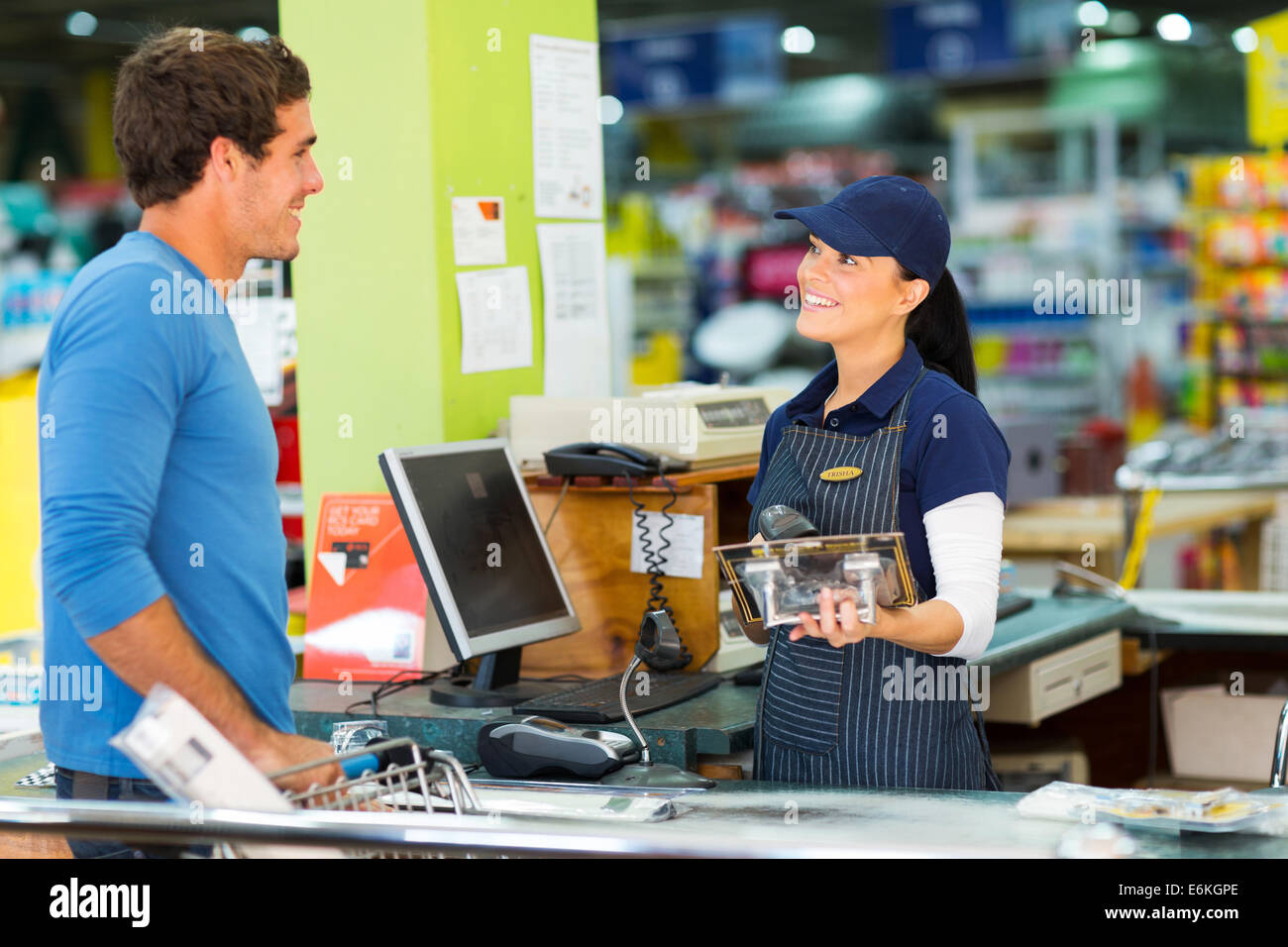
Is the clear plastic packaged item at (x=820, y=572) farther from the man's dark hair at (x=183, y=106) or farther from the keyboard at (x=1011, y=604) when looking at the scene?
the keyboard at (x=1011, y=604)

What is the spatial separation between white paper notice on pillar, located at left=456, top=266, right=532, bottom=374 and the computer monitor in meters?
0.41

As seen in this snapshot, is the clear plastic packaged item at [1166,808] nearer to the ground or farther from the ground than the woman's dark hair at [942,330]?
nearer to the ground

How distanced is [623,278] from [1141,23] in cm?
818

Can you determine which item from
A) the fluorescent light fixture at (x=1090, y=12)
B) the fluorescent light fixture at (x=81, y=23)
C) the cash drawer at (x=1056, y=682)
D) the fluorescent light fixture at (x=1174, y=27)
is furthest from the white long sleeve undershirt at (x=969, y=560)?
the fluorescent light fixture at (x=81, y=23)

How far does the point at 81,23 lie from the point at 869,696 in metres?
14.7

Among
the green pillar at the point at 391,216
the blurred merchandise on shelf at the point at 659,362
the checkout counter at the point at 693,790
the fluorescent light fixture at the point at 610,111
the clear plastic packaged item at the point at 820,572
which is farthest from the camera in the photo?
the fluorescent light fixture at the point at 610,111

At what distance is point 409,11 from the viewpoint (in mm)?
3217

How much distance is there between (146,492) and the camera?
1.79m

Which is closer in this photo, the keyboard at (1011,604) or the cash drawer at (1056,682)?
the cash drawer at (1056,682)

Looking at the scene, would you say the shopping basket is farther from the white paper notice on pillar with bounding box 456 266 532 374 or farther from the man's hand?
the white paper notice on pillar with bounding box 456 266 532 374

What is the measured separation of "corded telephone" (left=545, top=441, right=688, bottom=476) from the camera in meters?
3.00

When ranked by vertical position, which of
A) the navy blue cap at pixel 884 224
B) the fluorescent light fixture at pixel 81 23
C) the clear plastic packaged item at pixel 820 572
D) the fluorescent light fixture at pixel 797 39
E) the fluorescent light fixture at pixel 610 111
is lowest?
the clear plastic packaged item at pixel 820 572

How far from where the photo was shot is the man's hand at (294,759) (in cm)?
187

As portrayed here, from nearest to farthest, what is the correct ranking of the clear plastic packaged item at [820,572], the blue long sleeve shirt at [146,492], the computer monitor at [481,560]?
the blue long sleeve shirt at [146,492] < the clear plastic packaged item at [820,572] < the computer monitor at [481,560]
